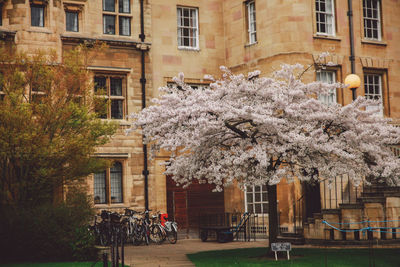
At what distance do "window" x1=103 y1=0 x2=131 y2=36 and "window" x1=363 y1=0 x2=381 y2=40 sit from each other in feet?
34.0

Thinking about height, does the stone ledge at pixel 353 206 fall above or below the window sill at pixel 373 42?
below

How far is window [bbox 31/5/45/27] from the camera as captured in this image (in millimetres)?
24672

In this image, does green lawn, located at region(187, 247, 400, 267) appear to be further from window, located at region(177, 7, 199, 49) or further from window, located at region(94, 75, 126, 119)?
→ window, located at region(177, 7, 199, 49)

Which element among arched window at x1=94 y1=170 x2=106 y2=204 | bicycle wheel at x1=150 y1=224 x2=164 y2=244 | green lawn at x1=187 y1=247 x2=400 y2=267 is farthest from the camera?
arched window at x1=94 y1=170 x2=106 y2=204

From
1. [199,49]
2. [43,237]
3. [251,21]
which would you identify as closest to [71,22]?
[199,49]

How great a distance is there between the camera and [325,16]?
2631cm

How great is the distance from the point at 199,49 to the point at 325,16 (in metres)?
5.64

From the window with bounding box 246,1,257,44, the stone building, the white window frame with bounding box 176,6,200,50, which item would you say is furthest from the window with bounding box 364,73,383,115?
the white window frame with bounding box 176,6,200,50

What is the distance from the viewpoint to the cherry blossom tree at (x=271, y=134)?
53.0 ft

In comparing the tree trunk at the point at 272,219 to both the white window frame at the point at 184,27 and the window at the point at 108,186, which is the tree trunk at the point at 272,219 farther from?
the white window frame at the point at 184,27

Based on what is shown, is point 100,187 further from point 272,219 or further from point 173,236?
point 272,219

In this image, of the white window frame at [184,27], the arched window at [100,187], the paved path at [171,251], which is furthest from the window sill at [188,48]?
the paved path at [171,251]

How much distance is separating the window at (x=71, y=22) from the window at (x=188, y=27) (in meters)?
4.64

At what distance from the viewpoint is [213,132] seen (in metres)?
16.7
